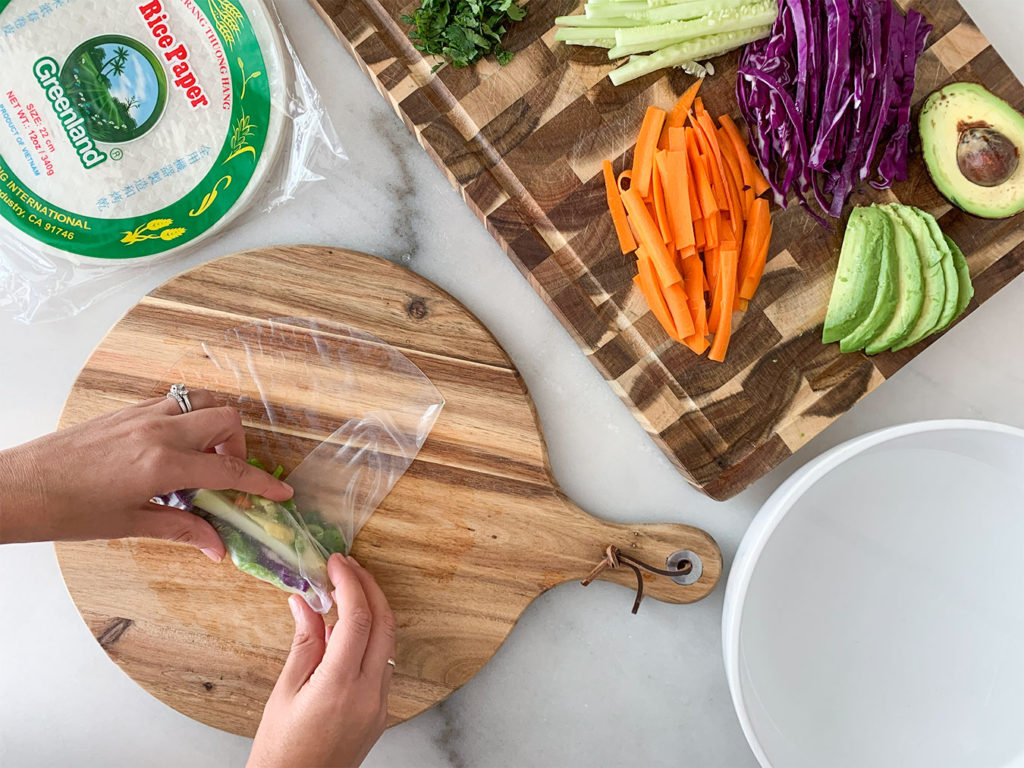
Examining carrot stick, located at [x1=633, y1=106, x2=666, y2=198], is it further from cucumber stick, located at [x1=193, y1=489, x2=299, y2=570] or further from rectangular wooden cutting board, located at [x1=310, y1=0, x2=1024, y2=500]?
cucumber stick, located at [x1=193, y1=489, x2=299, y2=570]

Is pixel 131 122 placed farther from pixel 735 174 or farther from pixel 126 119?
pixel 735 174

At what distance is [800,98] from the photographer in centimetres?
166

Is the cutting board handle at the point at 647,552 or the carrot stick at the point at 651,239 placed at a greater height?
the carrot stick at the point at 651,239

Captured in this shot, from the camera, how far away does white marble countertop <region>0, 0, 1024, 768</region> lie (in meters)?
1.87

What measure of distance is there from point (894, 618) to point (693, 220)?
3.20 ft

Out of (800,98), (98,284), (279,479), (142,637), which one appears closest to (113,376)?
(98,284)

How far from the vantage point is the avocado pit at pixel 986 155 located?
1.59 metres

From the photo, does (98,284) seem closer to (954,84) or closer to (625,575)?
(625,575)

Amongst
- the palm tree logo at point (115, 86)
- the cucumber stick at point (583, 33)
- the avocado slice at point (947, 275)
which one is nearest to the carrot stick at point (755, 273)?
the avocado slice at point (947, 275)

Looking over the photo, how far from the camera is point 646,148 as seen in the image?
5.56ft

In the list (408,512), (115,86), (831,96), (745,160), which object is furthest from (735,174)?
(115,86)

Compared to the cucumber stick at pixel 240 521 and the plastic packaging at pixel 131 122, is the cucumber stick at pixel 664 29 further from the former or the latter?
the cucumber stick at pixel 240 521

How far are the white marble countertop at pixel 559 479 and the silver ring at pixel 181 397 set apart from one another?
37 centimetres

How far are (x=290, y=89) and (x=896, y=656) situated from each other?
6.12ft
